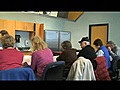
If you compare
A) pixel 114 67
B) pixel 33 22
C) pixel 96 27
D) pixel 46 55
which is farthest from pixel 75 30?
pixel 46 55

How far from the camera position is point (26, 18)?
6289 mm

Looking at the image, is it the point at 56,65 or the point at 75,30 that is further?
the point at 75,30

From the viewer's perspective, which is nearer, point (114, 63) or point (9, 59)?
point (9, 59)

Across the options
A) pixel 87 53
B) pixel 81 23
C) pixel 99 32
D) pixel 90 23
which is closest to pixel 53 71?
pixel 87 53

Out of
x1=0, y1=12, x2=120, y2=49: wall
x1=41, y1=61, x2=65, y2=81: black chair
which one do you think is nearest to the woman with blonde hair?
x1=41, y1=61, x2=65, y2=81: black chair

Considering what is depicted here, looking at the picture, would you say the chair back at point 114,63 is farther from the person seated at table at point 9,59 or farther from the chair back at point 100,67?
the person seated at table at point 9,59

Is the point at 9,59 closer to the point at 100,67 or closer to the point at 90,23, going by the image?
the point at 100,67

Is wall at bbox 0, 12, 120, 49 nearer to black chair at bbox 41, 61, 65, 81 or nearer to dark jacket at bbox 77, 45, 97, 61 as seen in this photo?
dark jacket at bbox 77, 45, 97, 61

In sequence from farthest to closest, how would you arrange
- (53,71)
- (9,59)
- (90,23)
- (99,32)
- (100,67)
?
(90,23) → (99,32) → (100,67) → (53,71) → (9,59)

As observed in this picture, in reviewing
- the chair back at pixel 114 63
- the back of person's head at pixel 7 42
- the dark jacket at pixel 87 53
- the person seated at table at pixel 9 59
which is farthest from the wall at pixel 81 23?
the person seated at table at pixel 9 59

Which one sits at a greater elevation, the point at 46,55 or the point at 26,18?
the point at 26,18
